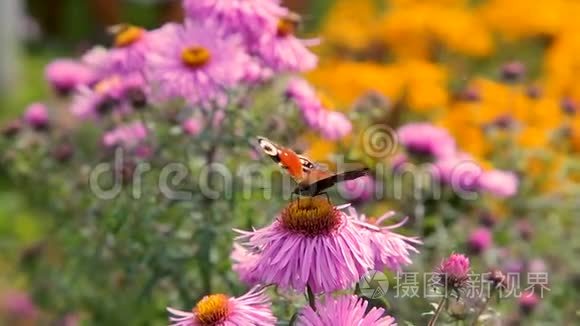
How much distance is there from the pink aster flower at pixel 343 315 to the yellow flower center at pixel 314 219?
0.24 ft

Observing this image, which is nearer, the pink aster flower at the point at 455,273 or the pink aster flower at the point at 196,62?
the pink aster flower at the point at 455,273

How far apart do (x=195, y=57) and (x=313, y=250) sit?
2.09ft

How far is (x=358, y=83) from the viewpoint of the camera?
2760 mm

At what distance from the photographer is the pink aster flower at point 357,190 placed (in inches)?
68.1

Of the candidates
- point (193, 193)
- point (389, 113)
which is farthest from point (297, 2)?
point (193, 193)

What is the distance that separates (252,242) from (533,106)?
1.66 meters

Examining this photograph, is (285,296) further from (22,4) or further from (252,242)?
(22,4)

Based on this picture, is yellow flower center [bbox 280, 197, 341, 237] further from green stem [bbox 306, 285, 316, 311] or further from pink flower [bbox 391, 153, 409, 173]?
pink flower [bbox 391, 153, 409, 173]

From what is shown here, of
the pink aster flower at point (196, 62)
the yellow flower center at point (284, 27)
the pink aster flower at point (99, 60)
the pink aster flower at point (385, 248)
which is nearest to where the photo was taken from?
the pink aster flower at point (385, 248)

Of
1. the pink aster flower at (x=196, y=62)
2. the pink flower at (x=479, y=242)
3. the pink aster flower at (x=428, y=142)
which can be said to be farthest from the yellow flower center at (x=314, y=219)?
the pink aster flower at (x=428, y=142)

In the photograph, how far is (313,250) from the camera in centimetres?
95

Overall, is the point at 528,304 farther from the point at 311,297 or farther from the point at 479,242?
the point at 311,297

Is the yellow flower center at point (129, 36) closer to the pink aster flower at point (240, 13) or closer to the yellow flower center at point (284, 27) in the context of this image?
the pink aster flower at point (240, 13)

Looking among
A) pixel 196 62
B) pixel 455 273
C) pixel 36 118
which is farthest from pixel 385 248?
pixel 36 118
